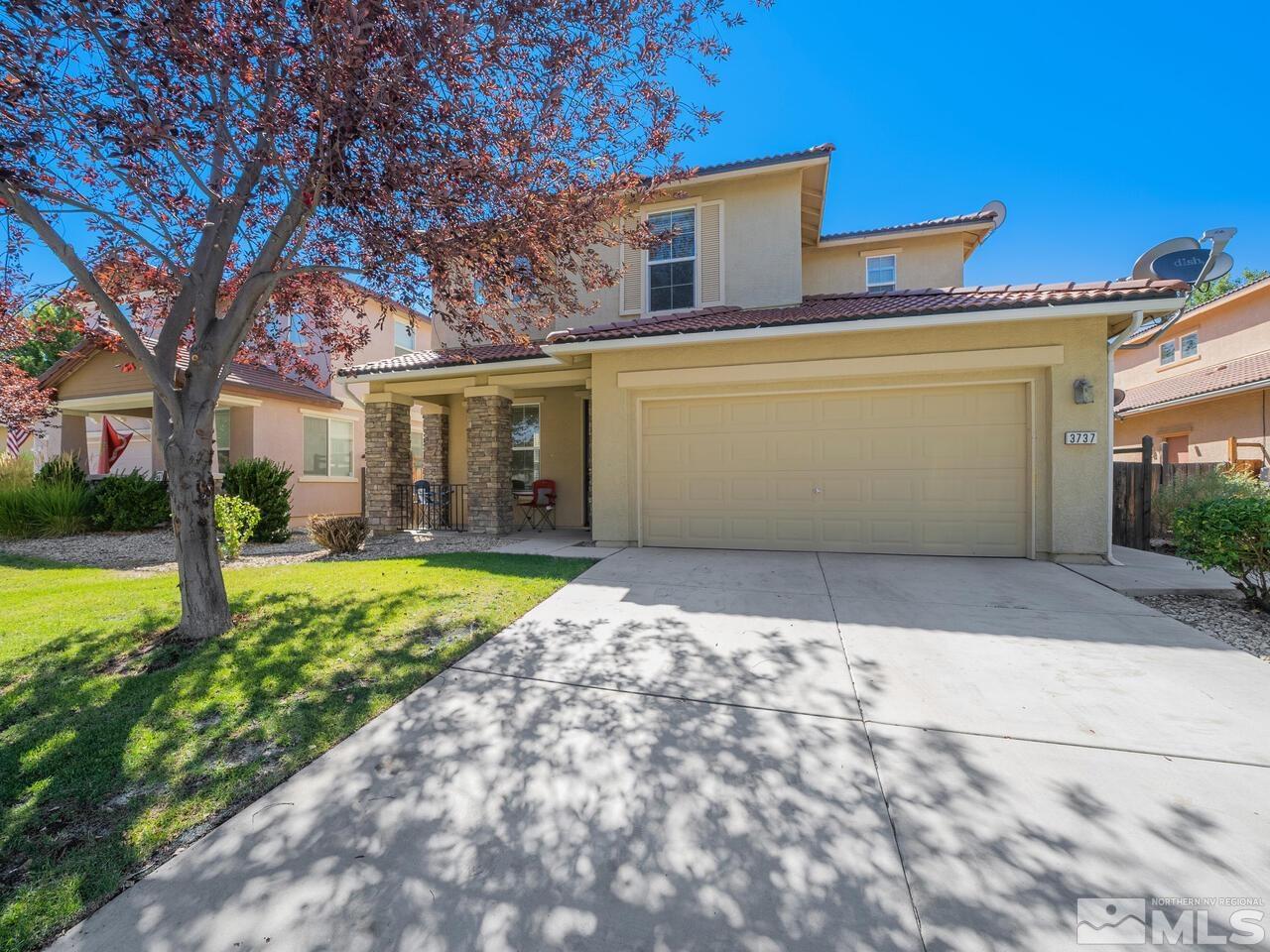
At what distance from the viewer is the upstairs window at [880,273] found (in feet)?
41.0

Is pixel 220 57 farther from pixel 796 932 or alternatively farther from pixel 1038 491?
pixel 1038 491

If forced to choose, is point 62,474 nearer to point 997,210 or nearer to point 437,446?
point 437,446

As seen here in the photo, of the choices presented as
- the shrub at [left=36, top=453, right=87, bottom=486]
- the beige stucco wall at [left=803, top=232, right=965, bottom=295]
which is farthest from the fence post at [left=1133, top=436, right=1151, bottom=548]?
the shrub at [left=36, top=453, right=87, bottom=486]

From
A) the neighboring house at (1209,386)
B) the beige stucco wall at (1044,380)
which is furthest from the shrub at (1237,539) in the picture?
the neighboring house at (1209,386)

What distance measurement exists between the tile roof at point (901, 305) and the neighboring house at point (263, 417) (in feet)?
19.7

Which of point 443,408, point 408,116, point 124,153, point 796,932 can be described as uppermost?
point 408,116

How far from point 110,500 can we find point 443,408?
707 centimetres

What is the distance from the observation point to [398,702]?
11.1 ft

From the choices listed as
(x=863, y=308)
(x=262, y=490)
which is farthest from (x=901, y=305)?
(x=262, y=490)

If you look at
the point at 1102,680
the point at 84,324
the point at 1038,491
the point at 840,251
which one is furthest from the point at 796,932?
the point at 840,251

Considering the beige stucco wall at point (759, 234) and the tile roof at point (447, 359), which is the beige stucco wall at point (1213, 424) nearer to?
the beige stucco wall at point (759, 234)

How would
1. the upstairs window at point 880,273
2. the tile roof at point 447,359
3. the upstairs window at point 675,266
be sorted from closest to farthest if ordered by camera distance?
the tile roof at point 447,359, the upstairs window at point 675,266, the upstairs window at point 880,273

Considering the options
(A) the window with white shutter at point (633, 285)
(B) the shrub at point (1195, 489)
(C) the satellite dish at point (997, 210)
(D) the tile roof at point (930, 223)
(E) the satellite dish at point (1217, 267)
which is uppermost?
(C) the satellite dish at point (997, 210)

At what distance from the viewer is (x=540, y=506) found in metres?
11.5
